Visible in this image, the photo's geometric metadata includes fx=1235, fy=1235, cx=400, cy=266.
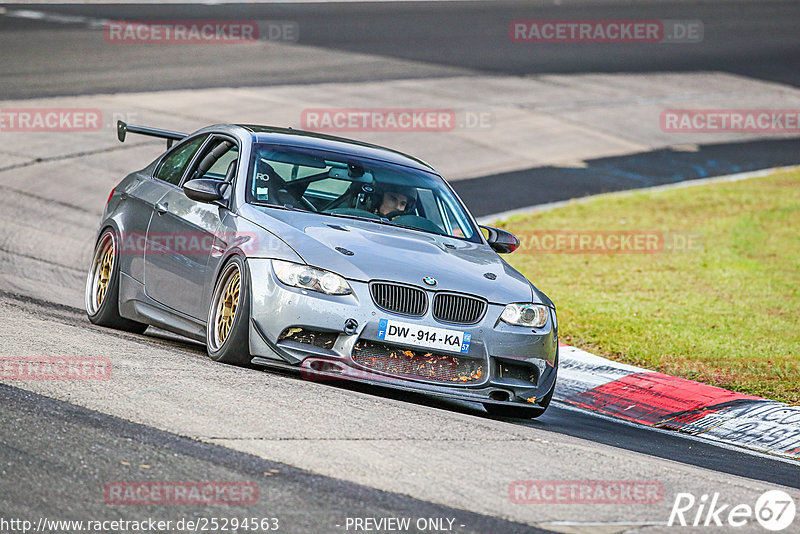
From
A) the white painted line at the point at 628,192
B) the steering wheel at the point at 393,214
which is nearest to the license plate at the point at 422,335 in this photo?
the steering wheel at the point at 393,214

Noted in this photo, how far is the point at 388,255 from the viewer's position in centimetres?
750

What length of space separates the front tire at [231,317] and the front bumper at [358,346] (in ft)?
0.21

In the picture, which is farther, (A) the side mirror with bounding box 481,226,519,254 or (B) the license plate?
(A) the side mirror with bounding box 481,226,519,254

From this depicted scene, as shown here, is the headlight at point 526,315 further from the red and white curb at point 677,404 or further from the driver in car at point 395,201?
the red and white curb at point 677,404

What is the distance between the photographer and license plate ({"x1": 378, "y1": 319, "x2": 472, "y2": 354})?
713 centimetres

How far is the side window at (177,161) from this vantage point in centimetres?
909

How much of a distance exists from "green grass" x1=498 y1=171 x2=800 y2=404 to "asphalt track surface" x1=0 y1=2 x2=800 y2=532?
50.2 inches

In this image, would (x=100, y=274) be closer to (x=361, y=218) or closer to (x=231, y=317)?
(x=231, y=317)

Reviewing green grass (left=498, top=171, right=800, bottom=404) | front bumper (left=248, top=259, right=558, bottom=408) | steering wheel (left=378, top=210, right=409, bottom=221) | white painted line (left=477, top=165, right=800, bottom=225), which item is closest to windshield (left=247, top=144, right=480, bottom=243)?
steering wheel (left=378, top=210, right=409, bottom=221)

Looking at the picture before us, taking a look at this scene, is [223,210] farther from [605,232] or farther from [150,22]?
[150,22]

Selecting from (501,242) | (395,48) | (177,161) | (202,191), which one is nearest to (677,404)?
(501,242)

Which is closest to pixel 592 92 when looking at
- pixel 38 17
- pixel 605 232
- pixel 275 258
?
pixel 605 232

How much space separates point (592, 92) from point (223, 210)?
17921 mm

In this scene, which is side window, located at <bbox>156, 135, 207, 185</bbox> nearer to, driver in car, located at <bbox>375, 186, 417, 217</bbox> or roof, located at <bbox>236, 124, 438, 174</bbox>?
roof, located at <bbox>236, 124, 438, 174</bbox>
